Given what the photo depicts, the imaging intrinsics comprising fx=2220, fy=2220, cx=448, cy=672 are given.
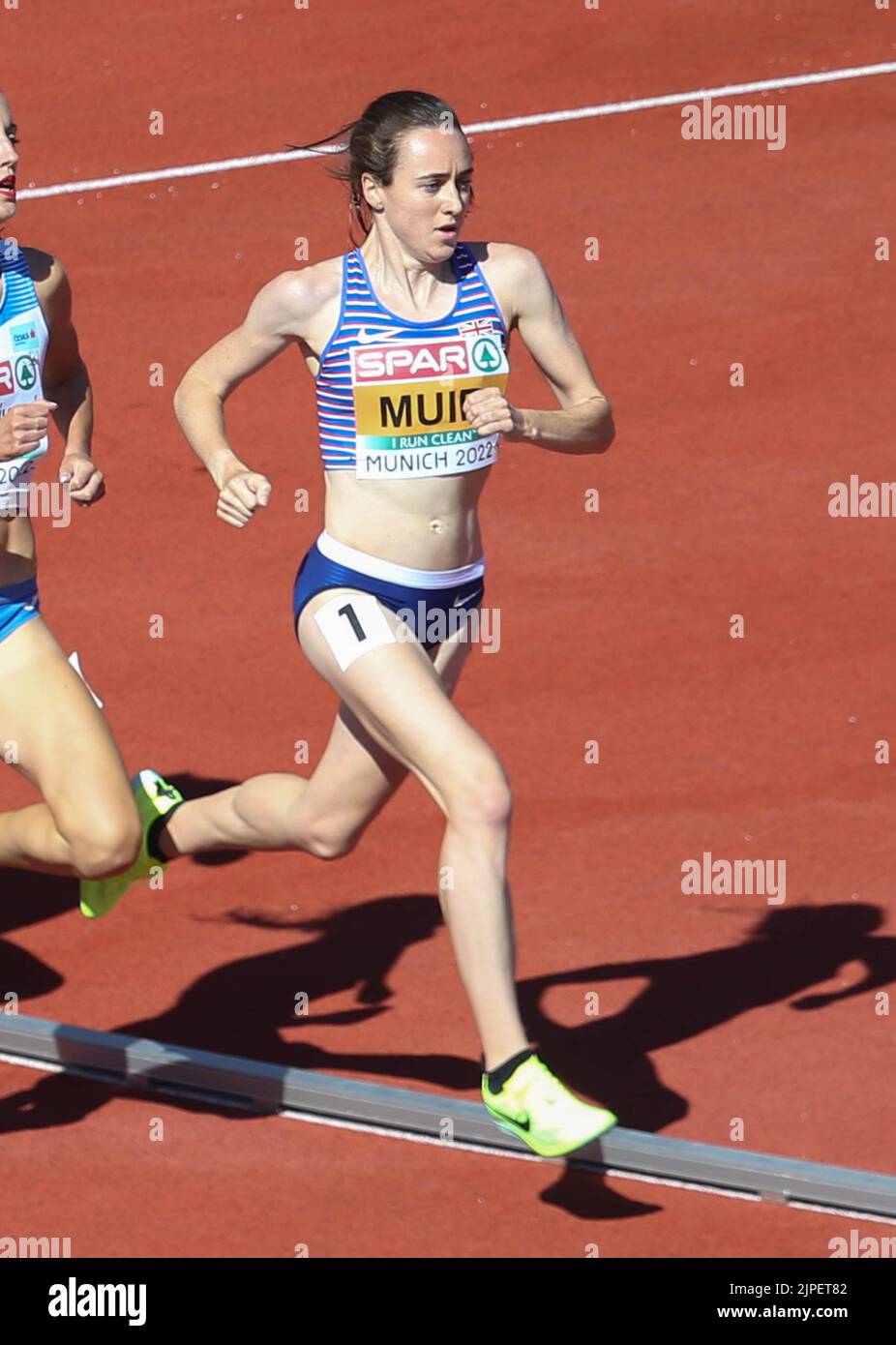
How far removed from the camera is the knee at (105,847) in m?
5.73

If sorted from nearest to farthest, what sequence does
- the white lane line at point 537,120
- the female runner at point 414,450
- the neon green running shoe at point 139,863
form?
the female runner at point 414,450, the neon green running shoe at point 139,863, the white lane line at point 537,120

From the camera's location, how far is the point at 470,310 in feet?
18.3

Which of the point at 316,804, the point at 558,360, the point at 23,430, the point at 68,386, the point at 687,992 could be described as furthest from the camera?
the point at 687,992

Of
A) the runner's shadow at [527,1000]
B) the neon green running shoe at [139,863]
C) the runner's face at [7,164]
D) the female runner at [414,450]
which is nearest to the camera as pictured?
the female runner at [414,450]

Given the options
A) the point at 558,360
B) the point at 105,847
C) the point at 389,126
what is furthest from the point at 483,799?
the point at 389,126

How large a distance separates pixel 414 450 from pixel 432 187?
2.12 feet

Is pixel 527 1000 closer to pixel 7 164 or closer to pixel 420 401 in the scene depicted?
pixel 420 401

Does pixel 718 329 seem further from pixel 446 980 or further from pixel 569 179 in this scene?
pixel 446 980

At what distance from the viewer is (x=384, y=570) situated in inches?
222

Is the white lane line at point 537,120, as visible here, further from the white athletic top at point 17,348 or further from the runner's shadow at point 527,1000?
the white athletic top at point 17,348

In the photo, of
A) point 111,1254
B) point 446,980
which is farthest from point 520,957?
point 111,1254

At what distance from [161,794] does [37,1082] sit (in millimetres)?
896

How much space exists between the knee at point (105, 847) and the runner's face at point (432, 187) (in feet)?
5.46

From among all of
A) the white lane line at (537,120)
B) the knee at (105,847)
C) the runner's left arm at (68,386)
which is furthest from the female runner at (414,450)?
the white lane line at (537,120)
